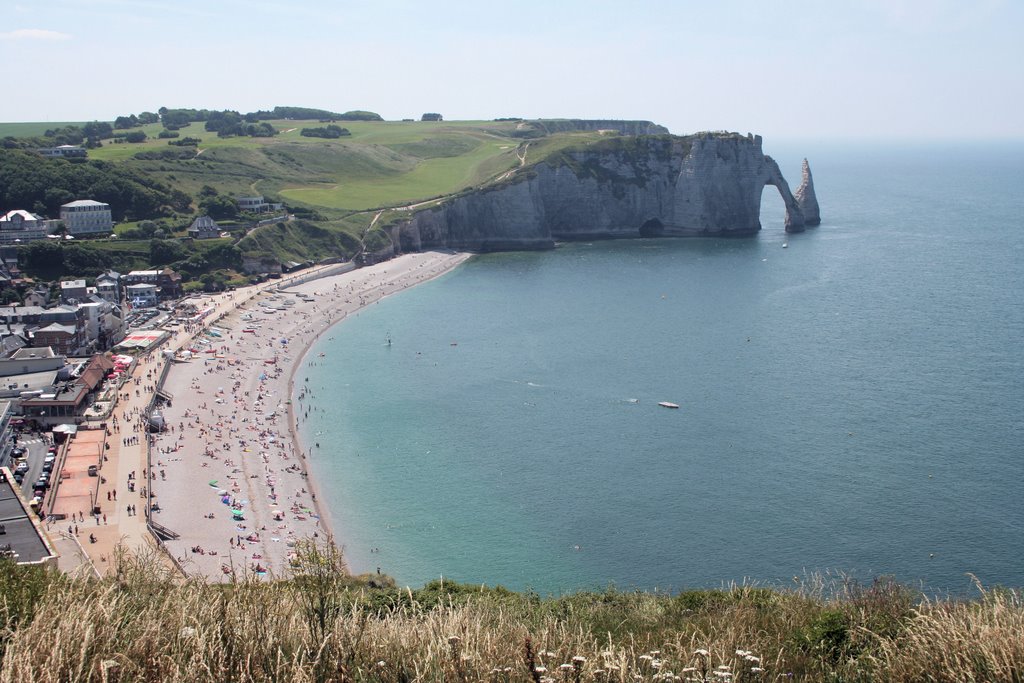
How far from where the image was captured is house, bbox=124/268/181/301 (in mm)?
76000

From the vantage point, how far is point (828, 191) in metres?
175

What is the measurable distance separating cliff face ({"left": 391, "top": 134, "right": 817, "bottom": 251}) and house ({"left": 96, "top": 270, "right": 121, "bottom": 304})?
43.5m

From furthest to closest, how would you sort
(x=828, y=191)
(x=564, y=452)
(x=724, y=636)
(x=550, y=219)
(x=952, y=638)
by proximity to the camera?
(x=828, y=191) < (x=550, y=219) < (x=564, y=452) < (x=724, y=636) < (x=952, y=638)

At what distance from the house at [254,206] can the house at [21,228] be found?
840 inches

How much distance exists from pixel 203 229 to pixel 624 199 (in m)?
54.6

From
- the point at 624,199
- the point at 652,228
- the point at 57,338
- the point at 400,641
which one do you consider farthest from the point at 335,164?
the point at 400,641

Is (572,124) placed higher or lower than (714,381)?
higher

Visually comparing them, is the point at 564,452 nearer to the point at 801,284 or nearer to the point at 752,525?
the point at 752,525

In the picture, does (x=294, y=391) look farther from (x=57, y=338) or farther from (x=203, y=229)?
(x=203, y=229)

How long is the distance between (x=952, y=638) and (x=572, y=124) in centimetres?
17369

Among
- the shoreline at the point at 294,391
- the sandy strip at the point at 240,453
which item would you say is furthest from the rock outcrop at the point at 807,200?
the sandy strip at the point at 240,453

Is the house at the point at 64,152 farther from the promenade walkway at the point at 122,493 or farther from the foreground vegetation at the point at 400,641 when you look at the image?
the foreground vegetation at the point at 400,641

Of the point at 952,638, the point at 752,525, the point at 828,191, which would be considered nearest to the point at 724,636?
the point at 952,638

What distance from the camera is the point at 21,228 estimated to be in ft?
270
